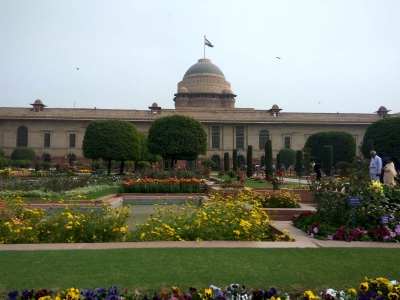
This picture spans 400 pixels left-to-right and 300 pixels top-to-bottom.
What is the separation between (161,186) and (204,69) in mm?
40429

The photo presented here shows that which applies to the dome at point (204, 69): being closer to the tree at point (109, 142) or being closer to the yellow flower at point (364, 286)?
the tree at point (109, 142)

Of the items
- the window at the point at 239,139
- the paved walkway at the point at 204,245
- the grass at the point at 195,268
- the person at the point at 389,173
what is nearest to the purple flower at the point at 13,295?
the grass at the point at 195,268

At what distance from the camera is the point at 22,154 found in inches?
1352

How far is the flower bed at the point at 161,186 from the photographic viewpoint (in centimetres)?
1170

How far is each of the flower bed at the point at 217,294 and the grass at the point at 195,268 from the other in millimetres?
112

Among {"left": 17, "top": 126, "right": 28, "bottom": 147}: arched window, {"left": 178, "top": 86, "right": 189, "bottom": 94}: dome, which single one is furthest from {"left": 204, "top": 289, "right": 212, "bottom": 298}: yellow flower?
{"left": 178, "top": 86, "right": 189, "bottom": 94}: dome

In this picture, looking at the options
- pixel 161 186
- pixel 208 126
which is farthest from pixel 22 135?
pixel 161 186

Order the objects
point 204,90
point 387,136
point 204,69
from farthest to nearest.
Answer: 1. point 204,69
2. point 204,90
3. point 387,136

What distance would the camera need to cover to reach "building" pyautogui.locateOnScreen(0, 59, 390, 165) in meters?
36.3

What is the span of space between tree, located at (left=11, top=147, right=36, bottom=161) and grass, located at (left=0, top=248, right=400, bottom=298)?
33.9m

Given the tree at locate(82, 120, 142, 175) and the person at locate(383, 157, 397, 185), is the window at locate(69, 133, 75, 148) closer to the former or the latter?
the tree at locate(82, 120, 142, 175)

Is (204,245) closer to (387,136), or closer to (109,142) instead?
(109,142)

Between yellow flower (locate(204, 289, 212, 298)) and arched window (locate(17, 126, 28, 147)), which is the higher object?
arched window (locate(17, 126, 28, 147))

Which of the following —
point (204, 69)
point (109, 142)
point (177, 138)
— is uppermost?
point (204, 69)
